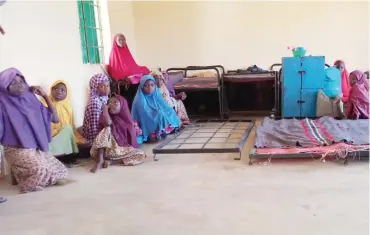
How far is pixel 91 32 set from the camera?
5.33 meters

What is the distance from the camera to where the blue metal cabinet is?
206 inches

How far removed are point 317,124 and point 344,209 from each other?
2.12m

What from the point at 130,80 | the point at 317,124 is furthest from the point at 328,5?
the point at 130,80

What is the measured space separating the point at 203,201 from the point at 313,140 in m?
1.56

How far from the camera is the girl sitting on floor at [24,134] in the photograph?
3.00 meters

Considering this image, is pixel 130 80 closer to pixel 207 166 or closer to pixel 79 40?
pixel 79 40

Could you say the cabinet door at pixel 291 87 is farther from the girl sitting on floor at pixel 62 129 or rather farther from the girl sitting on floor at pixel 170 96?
the girl sitting on floor at pixel 62 129

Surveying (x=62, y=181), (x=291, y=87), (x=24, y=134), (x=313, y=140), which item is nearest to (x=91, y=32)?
(x=24, y=134)

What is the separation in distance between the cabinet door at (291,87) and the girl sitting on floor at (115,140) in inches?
95.8

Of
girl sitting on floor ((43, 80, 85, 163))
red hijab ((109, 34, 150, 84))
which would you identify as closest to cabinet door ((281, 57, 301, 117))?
red hijab ((109, 34, 150, 84))

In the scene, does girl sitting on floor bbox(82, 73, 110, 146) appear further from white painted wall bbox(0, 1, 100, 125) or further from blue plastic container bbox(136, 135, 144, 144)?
blue plastic container bbox(136, 135, 144, 144)

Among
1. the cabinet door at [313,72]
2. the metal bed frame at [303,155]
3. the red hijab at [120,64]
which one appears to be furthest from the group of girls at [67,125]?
the cabinet door at [313,72]

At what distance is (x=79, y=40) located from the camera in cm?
488

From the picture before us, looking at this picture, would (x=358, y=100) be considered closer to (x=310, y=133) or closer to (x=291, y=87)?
(x=291, y=87)
